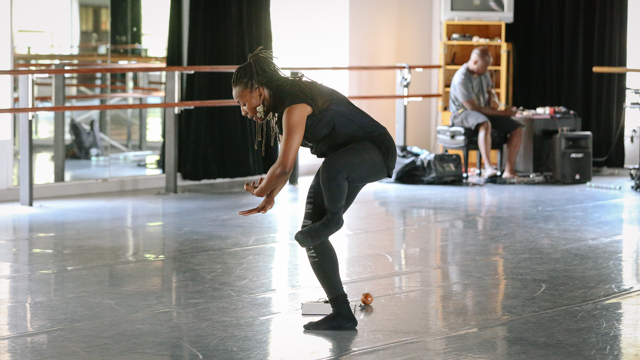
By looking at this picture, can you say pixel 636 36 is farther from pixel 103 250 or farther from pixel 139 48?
pixel 103 250

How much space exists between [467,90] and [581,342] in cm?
479

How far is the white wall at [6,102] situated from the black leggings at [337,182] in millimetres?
3972

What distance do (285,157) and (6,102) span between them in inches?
167

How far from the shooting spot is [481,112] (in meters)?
7.31

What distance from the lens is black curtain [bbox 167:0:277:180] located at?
679 centimetres

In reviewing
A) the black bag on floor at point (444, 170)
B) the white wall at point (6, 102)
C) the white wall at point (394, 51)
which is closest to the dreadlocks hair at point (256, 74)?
the white wall at point (6, 102)

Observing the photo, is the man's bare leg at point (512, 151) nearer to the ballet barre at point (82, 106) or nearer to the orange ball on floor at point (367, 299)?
the ballet barre at point (82, 106)

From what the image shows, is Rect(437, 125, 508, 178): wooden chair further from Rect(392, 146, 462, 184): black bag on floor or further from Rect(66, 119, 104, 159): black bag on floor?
Rect(66, 119, 104, 159): black bag on floor

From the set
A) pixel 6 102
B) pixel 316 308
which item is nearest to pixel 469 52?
pixel 6 102

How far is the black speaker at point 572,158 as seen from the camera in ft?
24.0

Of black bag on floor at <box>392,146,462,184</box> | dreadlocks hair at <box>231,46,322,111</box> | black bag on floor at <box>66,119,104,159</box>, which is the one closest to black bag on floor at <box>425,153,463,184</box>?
black bag on floor at <box>392,146,462,184</box>

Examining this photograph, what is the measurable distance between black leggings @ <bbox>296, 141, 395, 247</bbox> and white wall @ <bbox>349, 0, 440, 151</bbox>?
5460 mm

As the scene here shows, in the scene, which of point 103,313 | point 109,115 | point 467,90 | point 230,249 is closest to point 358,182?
point 103,313

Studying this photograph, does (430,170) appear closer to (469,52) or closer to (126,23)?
(469,52)
